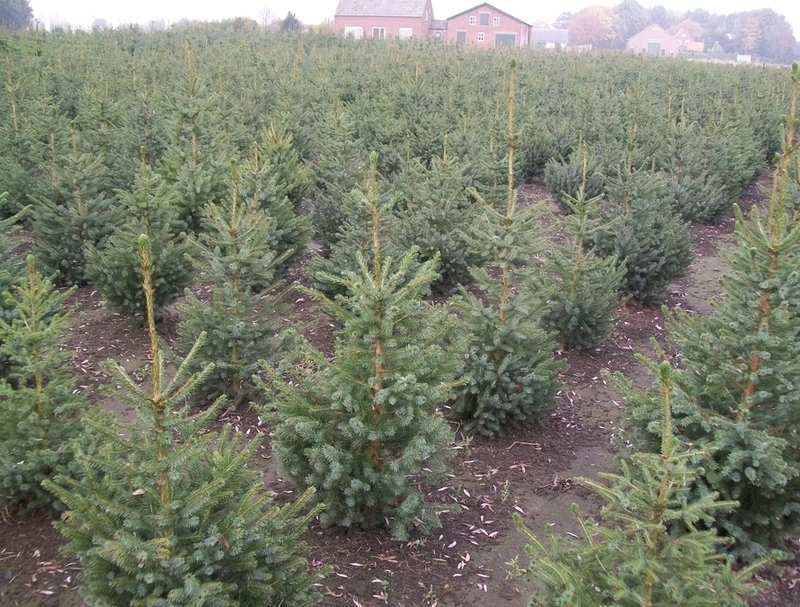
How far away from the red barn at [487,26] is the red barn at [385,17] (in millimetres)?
3225

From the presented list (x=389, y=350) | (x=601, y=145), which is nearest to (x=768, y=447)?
(x=389, y=350)

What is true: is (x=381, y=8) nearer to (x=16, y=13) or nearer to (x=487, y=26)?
(x=487, y=26)

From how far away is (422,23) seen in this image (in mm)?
61094

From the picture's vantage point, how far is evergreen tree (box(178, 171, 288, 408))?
6016mm

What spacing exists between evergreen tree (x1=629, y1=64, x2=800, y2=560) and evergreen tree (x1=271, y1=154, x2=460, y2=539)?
146 cm

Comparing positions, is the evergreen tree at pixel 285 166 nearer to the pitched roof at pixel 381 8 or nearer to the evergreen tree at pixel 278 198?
the evergreen tree at pixel 278 198

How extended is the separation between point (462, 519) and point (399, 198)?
250 centimetres

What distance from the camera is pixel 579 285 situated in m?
7.61

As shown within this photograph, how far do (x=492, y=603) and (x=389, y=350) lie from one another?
1.74 meters

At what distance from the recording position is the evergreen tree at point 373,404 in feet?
13.8

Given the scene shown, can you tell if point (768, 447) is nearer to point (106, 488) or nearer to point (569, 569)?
point (569, 569)

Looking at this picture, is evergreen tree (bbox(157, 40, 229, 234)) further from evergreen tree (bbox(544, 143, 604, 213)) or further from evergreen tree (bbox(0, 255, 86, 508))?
evergreen tree (bbox(544, 143, 604, 213))

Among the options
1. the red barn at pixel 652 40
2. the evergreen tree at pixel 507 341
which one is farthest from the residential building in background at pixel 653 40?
the evergreen tree at pixel 507 341

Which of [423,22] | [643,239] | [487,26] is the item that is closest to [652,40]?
[487,26]
